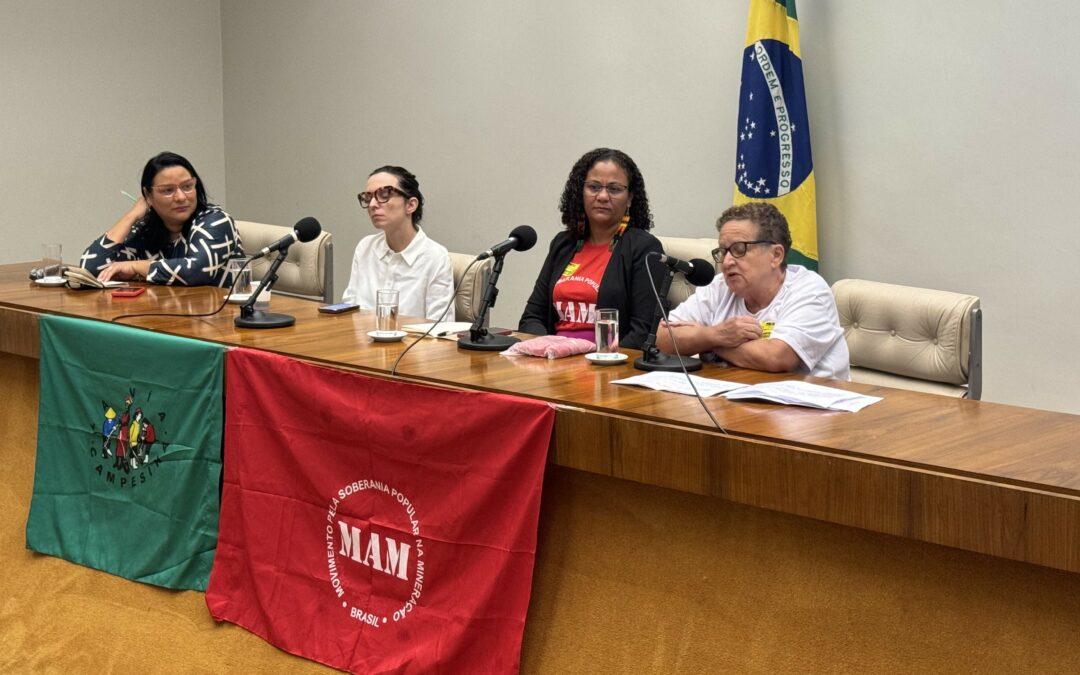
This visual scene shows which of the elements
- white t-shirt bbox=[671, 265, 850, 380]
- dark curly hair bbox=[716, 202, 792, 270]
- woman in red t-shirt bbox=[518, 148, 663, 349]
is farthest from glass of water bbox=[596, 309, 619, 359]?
woman in red t-shirt bbox=[518, 148, 663, 349]

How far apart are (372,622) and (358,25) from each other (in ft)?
13.4

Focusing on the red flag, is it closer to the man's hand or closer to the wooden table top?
the wooden table top

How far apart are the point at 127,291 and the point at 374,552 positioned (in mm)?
1586

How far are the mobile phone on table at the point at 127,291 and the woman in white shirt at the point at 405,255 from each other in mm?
706

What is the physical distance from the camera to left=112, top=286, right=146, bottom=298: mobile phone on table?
339 cm

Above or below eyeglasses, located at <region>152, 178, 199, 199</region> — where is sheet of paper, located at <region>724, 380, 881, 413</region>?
below

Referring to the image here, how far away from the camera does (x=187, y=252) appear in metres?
3.81

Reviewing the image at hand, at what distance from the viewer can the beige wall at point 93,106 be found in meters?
5.63

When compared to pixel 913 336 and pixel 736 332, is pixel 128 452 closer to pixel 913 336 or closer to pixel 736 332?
pixel 736 332

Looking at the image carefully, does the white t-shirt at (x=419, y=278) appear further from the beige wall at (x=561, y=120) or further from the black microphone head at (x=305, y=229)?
the beige wall at (x=561, y=120)

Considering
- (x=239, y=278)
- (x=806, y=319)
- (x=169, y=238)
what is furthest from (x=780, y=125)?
(x=169, y=238)

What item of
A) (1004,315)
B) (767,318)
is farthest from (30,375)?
(1004,315)

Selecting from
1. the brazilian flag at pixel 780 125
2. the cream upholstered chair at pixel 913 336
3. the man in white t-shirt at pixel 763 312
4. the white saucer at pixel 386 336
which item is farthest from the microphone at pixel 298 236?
the brazilian flag at pixel 780 125

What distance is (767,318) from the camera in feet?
8.95
